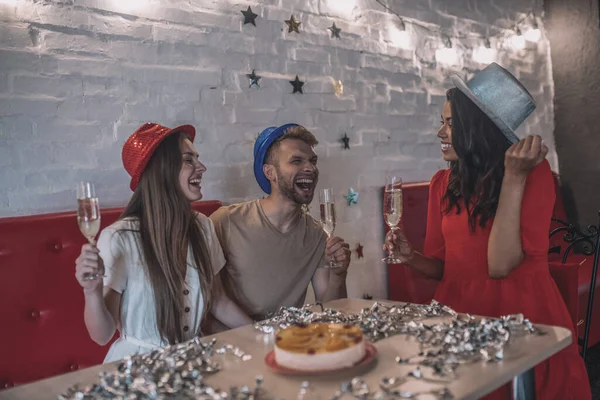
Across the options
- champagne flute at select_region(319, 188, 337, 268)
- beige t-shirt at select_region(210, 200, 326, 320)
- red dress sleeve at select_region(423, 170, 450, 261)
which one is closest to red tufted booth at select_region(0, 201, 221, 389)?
beige t-shirt at select_region(210, 200, 326, 320)

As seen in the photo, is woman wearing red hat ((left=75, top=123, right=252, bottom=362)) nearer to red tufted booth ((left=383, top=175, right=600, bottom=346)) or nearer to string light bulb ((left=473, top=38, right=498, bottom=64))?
red tufted booth ((left=383, top=175, right=600, bottom=346))

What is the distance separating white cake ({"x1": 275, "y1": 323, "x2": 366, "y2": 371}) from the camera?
3.97ft

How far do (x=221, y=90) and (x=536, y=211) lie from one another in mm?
1465

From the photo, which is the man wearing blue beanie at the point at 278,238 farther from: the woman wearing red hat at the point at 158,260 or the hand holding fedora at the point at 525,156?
the hand holding fedora at the point at 525,156

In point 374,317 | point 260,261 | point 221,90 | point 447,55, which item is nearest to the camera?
point 374,317

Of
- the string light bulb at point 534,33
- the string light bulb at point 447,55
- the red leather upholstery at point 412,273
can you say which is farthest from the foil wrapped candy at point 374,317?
the string light bulb at point 534,33

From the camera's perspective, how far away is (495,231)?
1975 millimetres

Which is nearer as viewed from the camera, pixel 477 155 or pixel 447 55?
pixel 477 155

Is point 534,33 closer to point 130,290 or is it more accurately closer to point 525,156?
point 525,156

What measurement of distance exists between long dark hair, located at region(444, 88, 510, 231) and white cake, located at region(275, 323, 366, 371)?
988 millimetres

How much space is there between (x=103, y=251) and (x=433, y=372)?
110 centimetres

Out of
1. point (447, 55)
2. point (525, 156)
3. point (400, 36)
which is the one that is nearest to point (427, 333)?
point (525, 156)

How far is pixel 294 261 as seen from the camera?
7.82 ft

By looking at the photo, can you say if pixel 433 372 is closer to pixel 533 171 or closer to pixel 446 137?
pixel 533 171
